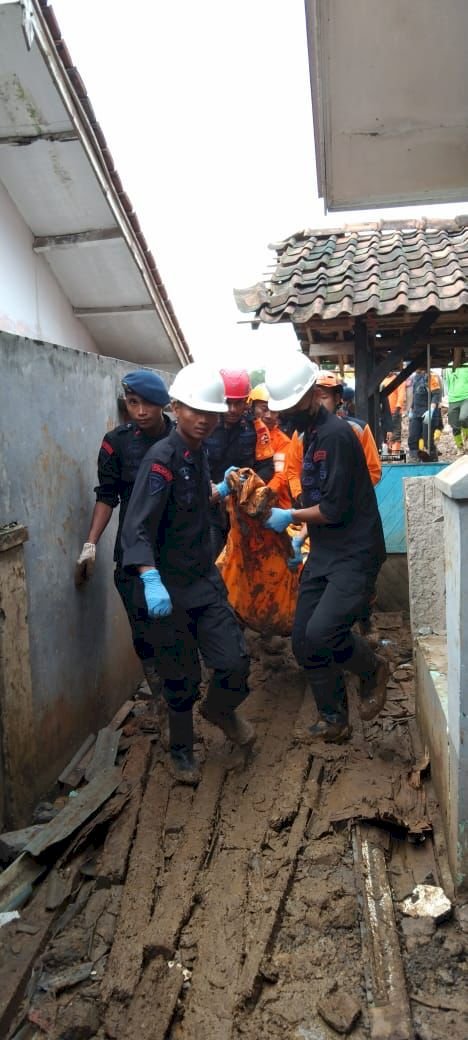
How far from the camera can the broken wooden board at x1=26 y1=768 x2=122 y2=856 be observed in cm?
326

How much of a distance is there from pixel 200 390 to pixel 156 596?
0.98m

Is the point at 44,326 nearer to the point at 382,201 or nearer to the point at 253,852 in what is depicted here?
the point at 382,201

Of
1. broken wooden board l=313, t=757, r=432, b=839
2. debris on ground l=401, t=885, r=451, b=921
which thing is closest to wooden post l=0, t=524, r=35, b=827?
broken wooden board l=313, t=757, r=432, b=839

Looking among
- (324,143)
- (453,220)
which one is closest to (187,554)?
(324,143)

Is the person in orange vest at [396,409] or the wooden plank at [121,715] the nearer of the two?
the wooden plank at [121,715]

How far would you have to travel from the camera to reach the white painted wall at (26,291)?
632cm

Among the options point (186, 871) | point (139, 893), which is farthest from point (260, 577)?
point (139, 893)

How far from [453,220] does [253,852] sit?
7800 mm

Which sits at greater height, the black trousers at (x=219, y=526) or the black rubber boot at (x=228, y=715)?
the black trousers at (x=219, y=526)

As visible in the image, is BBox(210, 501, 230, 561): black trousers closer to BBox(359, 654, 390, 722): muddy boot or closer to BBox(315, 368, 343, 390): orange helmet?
BBox(315, 368, 343, 390): orange helmet

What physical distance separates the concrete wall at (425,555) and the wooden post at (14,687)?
216 cm

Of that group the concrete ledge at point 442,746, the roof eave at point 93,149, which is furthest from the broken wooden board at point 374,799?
the roof eave at point 93,149

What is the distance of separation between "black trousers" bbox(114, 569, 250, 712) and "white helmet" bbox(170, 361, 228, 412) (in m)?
0.87

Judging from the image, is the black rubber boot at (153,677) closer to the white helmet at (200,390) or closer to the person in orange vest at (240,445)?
the person in orange vest at (240,445)
